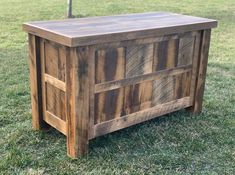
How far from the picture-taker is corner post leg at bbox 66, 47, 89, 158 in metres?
2.60

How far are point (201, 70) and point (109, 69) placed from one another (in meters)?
1.12

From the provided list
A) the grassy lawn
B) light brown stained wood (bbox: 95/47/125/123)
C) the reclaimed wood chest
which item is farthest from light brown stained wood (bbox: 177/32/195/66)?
light brown stained wood (bbox: 95/47/125/123)

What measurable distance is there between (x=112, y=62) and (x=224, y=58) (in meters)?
3.33

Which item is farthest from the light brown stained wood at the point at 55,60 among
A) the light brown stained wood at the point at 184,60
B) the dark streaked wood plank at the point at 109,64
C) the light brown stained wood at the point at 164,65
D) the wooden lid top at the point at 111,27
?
the light brown stained wood at the point at 184,60

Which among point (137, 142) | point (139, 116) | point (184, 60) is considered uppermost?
point (184, 60)

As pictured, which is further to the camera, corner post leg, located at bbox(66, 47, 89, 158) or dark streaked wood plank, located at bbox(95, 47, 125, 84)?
dark streaked wood plank, located at bbox(95, 47, 125, 84)

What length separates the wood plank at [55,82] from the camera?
2816 millimetres

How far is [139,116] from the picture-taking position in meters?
3.19

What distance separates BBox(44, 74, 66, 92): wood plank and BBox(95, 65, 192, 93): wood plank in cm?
25

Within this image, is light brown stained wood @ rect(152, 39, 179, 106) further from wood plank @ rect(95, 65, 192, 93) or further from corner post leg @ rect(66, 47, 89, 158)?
corner post leg @ rect(66, 47, 89, 158)

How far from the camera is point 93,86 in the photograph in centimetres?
275

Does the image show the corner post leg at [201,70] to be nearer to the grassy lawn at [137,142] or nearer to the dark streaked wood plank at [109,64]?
the grassy lawn at [137,142]

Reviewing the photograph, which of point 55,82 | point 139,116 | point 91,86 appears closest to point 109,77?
point 91,86

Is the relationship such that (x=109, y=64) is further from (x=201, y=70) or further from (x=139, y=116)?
→ (x=201, y=70)
